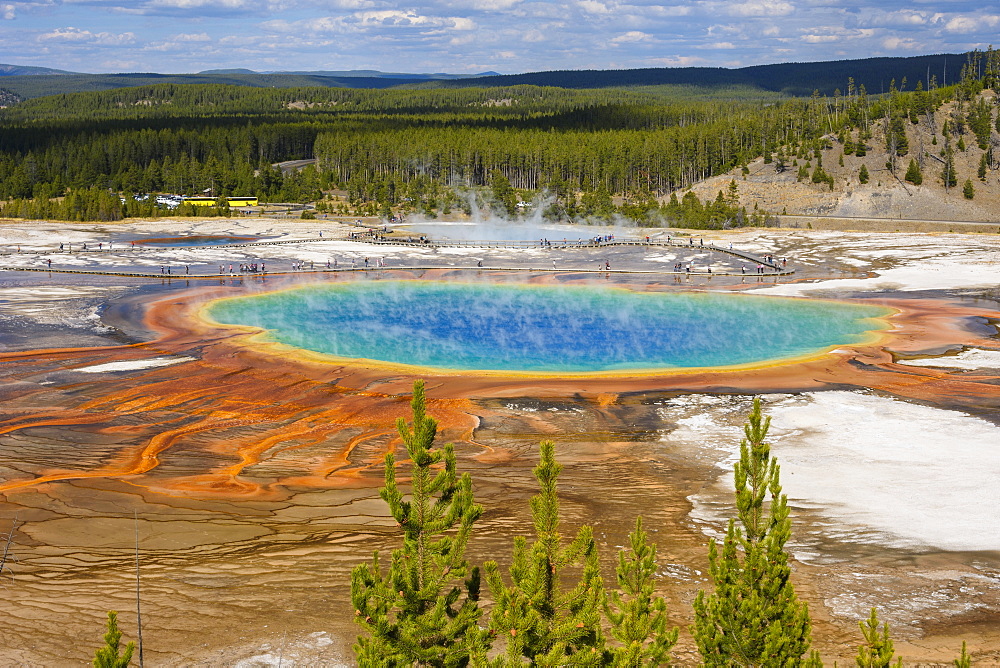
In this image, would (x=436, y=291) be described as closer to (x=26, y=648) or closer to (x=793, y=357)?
(x=793, y=357)

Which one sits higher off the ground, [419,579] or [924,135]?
[924,135]

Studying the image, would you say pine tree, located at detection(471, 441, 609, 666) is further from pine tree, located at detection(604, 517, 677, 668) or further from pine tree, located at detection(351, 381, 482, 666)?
pine tree, located at detection(351, 381, 482, 666)

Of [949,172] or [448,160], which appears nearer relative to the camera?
[949,172]

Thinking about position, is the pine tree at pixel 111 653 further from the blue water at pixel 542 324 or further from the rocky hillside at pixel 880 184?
the rocky hillside at pixel 880 184

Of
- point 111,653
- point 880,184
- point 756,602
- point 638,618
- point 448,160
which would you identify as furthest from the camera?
point 448,160

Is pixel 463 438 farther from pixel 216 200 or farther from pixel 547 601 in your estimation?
pixel 216 200

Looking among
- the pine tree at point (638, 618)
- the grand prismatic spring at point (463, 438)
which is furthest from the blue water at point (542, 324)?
the pine tree at point (638, 618)

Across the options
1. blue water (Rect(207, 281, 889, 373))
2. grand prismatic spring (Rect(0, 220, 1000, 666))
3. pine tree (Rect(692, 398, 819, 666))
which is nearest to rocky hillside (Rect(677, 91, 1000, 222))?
grand prismatic spring (Rect(0, 220, 1000, 666))

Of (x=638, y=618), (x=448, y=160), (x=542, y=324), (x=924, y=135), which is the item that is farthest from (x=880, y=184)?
(x=638, y=618)
